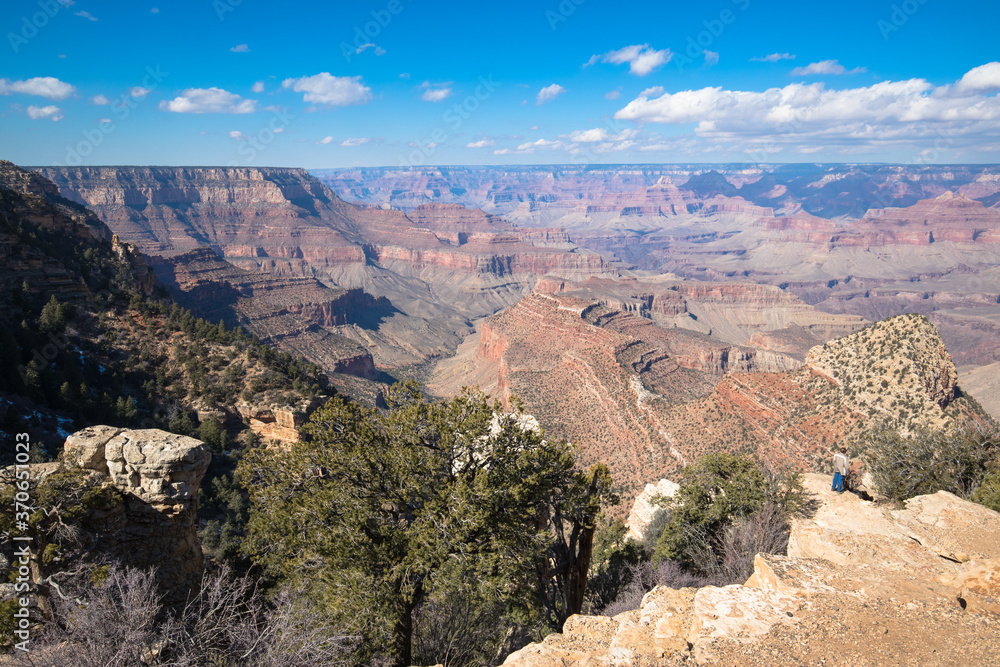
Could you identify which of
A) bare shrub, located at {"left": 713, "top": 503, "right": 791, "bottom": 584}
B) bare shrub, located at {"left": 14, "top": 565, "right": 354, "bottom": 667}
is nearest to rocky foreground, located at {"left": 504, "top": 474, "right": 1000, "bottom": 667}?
bare shrub, located at {"left": 14, "top": 565, "right": 354, "bottom": 667}

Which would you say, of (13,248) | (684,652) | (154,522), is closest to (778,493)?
(684,652)

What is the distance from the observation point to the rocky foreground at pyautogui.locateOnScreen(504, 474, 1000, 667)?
910cm

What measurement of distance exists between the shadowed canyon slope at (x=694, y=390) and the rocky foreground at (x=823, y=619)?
7.41 metres

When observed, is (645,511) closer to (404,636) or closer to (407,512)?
(404,636)

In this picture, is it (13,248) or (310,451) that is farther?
(13,248)

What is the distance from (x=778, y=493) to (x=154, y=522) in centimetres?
2278

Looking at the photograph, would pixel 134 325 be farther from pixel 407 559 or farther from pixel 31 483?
pixel 407 559

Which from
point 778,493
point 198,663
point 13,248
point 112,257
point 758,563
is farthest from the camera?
point 112,257

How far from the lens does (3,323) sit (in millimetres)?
30531

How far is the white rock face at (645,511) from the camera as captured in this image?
29125mm

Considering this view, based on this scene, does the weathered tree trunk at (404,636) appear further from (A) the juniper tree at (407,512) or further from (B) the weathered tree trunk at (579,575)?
(B) the weathered tree trunk at (579,575)

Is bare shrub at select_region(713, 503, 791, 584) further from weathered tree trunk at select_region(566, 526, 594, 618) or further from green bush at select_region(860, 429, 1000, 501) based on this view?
weathered tree trunk at select_region(566, 526, 594, 618)

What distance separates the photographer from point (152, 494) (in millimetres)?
14500

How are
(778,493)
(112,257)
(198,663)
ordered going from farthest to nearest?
1. (112,257)
2. (778,493)
3. (198,663)
